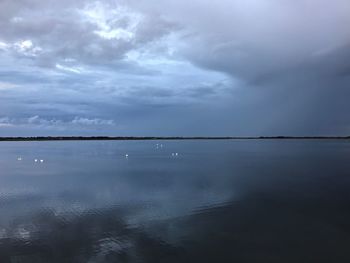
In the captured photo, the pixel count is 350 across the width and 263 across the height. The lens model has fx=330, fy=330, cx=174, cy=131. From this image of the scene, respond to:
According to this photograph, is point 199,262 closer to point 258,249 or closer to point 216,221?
point 258,249

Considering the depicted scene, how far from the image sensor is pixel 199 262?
51.9 ft

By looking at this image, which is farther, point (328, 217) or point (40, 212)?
point (40, 212)

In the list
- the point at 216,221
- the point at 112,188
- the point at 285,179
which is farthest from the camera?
the point at 285,179

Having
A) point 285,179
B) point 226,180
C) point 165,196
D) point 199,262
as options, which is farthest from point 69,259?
point 285,179

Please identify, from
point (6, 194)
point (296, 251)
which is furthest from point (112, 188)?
point (296, 251)

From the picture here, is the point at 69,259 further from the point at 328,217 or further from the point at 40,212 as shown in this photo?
the point at 328,217

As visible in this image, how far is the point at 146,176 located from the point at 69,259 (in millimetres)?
31410

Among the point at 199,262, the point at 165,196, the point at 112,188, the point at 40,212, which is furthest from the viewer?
the point at 112,188

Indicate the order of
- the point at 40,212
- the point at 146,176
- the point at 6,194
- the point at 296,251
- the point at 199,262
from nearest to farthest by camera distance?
the point at 199,262 → the point at 296,251 → the point at 40,212 → the point at 6,194 → the point at 146,176

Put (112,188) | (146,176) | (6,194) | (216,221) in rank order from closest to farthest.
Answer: (216,221) < (6,194) < (112,188) < (146,176)

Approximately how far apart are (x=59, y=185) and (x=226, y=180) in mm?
20957

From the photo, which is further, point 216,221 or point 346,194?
point 346,194

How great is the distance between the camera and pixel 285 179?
44.1 meters

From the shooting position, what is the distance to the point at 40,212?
2606 cm
